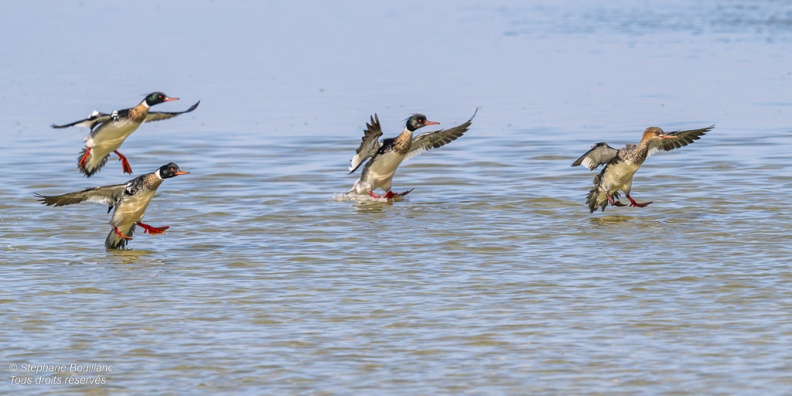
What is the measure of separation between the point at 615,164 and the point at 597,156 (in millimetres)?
409

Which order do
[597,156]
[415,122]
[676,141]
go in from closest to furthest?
[597,156], [676,141], [415,122]

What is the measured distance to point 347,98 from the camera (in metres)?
28.9

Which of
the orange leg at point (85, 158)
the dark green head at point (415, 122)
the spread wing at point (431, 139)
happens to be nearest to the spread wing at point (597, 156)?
the spread wing at point (431, 139)

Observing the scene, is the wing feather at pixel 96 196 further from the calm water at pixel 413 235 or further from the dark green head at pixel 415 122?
the dark green head at pixel 415 122

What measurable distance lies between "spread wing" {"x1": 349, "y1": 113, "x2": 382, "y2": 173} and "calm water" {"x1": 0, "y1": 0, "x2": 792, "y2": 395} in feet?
2.05

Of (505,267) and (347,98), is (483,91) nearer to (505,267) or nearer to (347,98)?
(347,98)

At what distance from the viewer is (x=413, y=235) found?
1600cm

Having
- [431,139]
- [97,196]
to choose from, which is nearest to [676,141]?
[431,139]

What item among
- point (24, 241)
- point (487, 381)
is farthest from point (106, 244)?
point (487, 381)

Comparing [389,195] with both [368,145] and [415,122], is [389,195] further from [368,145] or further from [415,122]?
[415,122]

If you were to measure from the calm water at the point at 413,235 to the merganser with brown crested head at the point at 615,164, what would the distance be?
13.3 inches

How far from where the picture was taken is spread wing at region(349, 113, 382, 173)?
61.5ft

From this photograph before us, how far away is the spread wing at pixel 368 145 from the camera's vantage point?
18734 millimetres

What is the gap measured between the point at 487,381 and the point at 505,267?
3.98 m
